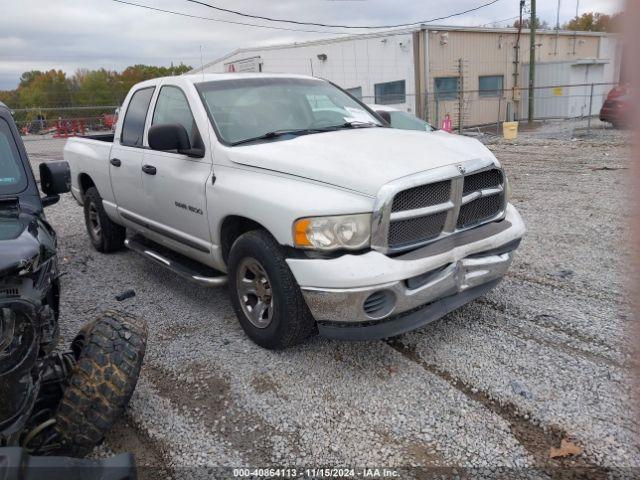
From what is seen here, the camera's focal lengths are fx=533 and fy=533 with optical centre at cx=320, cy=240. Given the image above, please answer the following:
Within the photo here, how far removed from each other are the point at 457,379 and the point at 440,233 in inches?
37.6

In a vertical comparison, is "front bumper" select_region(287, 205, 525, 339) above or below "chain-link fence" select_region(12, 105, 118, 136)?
below

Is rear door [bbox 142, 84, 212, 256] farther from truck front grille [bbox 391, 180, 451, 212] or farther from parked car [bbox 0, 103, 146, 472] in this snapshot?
truck front grille [bbox 391, 180, 451, 212]

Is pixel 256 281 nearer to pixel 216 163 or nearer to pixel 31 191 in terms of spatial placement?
pixel 216 163

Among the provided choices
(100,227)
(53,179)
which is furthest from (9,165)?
(100,227)

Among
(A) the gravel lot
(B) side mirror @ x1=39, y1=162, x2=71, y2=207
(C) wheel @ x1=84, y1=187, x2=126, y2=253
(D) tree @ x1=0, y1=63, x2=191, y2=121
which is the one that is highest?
(D) tree @ x1=0, y1=63, x2=191, y2=121

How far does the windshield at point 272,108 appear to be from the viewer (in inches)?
171

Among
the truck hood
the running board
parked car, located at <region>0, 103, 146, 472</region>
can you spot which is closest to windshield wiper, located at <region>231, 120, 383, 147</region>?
the truck hood

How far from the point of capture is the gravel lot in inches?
110

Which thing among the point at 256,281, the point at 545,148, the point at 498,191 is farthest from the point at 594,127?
the point at 256,281

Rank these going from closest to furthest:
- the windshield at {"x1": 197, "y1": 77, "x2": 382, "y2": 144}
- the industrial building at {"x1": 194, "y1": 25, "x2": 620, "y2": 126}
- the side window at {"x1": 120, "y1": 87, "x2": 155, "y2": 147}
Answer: the windshield at {"x1": 197, "y1": 77, "x2": 382, "y2": 144} → the side window at {"x1": 120, "y1": 87, "x2": 155, "y2": 147} → the industrial building at {"x1": 194, "y1": 25, "x2": 620, "y2": 126}

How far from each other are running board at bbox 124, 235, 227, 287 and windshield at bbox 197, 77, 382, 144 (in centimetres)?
110

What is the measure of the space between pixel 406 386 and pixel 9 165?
10.3ft

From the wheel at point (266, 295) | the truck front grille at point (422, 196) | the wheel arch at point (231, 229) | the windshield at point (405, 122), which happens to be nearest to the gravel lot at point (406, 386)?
the wheel at point (266, 295)

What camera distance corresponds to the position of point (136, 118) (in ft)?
18.2
